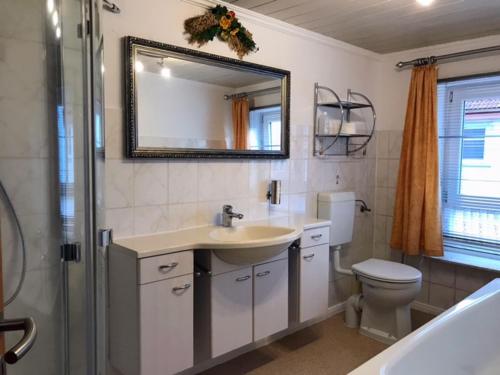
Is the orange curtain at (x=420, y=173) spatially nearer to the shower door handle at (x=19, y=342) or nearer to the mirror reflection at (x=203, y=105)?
the mirror reflection at (x=203, y=105)

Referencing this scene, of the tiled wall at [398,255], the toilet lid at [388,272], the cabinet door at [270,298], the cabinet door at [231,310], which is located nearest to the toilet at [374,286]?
the toilet lid at [388,272]

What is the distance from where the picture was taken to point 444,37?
296cm

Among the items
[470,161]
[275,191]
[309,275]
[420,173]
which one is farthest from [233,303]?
[470,161]

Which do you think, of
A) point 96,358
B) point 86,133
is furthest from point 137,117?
point 96,358

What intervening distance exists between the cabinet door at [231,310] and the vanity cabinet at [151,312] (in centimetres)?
15

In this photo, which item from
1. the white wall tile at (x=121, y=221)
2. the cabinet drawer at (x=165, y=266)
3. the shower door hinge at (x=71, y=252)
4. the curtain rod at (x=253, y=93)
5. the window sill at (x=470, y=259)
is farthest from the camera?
the window sill at (x=470, y=259)

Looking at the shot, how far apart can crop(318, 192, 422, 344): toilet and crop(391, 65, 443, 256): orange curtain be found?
14.4 inches

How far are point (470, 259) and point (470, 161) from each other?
77cm

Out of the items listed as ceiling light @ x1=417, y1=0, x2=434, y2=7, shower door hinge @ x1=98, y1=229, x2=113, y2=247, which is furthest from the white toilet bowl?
shower door hinge @ x1=98, y1=229, x2=113, y2=247

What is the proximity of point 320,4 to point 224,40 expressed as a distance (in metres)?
0.61

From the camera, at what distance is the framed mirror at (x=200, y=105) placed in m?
2.03

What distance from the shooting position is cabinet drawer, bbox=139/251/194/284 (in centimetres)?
178

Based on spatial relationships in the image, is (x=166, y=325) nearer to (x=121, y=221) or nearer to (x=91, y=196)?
(x=121, y=221)

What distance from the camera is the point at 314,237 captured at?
253 cm
